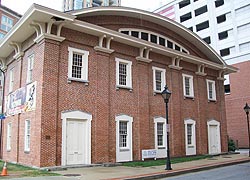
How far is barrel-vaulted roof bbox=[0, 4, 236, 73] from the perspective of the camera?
611 inches

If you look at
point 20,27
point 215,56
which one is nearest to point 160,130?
point 215,56

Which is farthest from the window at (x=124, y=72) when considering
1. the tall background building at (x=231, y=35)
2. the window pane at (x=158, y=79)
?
the tall background building at (x=231, y=35)

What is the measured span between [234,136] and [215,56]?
16.8m

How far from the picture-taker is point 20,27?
667 inches

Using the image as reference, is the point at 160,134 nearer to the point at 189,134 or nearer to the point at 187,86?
the point at 189,134

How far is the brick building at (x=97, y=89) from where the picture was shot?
15.9 metres

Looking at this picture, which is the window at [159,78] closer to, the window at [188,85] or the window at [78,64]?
the window at [188,85]

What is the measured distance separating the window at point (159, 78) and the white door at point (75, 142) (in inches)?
274

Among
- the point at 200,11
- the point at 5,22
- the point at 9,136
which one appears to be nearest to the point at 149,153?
the point at 9,136

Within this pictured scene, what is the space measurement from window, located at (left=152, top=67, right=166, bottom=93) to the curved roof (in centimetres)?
411

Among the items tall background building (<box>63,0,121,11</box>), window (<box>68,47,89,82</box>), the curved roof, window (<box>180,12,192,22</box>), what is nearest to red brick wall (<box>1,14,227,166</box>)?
window (<box>68,47,89,82</box>)

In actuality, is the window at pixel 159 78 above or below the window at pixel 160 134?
above

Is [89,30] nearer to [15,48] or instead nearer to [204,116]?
[15,48]

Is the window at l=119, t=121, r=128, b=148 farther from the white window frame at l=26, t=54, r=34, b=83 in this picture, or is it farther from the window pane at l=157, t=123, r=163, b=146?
the white window frame at l=26, t=54, r=34, b=83
